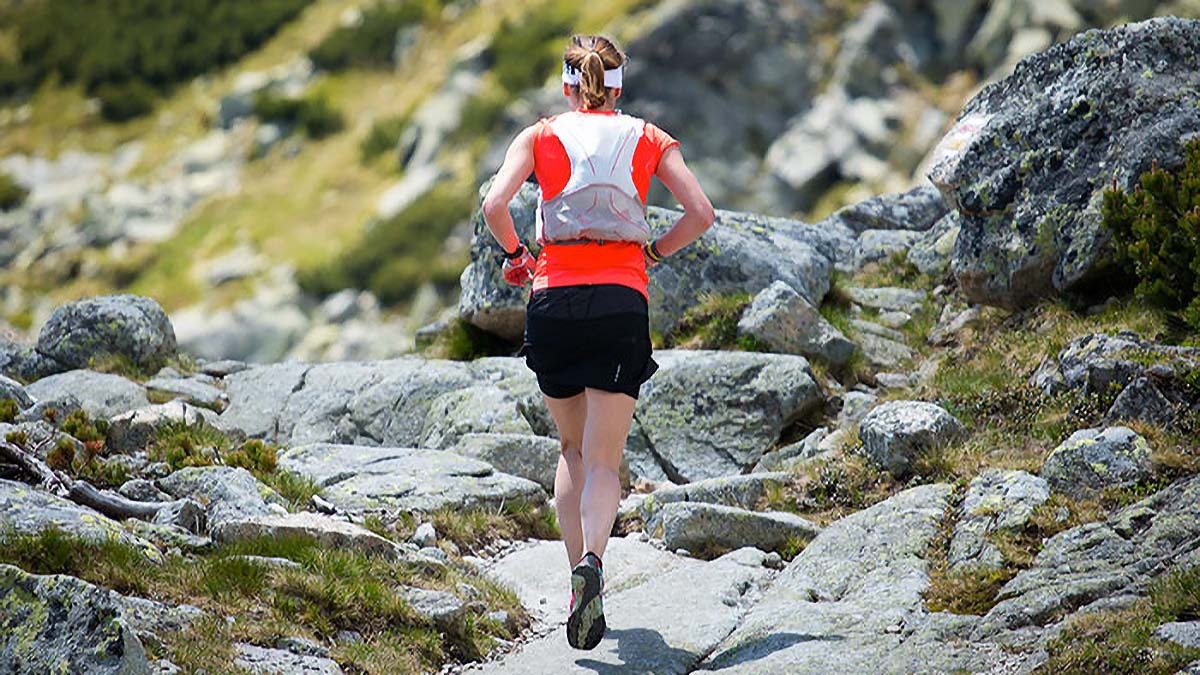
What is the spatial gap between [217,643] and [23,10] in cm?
9323

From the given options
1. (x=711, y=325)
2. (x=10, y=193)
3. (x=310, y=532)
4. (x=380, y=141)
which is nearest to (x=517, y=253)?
(x=310, y=532)

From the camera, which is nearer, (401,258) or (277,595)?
(277,595)

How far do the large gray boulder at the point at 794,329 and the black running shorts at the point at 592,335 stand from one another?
19.3 ft

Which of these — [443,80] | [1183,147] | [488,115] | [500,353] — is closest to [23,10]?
[443,80]

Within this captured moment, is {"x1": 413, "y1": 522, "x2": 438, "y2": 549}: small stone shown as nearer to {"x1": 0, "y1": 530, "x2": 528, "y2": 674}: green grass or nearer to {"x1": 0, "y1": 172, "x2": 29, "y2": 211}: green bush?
{"x1": 0, "y1": 530, "x2": 528, "y2": 674}: green grass

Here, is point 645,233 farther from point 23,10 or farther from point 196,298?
point 23,10

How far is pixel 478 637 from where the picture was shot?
695cm

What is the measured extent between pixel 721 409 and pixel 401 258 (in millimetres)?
49707

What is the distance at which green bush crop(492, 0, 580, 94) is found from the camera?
6681 centimetres

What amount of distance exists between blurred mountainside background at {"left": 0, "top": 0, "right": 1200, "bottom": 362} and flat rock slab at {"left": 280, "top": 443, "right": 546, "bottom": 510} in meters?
43.3

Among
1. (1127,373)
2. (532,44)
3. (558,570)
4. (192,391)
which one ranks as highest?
(1127,373)

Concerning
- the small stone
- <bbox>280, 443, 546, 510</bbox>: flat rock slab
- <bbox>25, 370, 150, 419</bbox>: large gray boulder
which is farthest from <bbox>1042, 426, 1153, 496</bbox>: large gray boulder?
<bbox>25, 370, 150, 419</bbox>: large gray boulder

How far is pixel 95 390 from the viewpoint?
Result: 40.0 feet

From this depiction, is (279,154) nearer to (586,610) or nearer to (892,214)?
(892,214)
